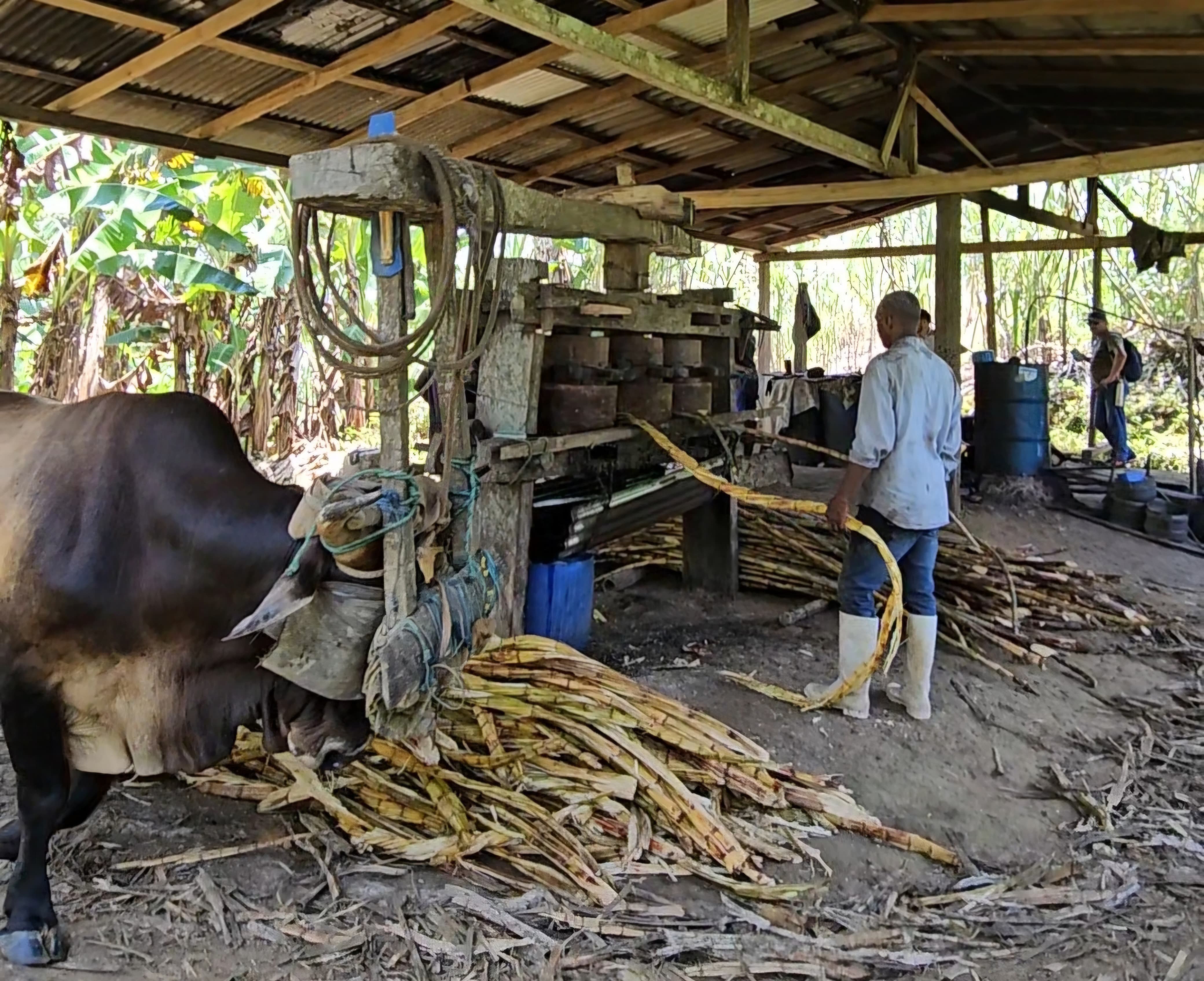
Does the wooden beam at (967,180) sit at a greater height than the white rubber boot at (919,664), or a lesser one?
greater

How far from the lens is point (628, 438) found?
491cm

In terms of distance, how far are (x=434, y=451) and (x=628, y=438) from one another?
1.99 metres

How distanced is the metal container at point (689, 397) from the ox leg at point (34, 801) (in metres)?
3.21

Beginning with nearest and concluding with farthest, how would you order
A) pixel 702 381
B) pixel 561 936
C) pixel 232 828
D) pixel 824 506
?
pixel 561 936 < pixel 232 828 < pixel 824 506 < pixel 702 381

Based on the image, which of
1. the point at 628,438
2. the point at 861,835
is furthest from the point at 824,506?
the point at 861,835

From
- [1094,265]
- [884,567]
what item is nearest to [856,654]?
[884,567]

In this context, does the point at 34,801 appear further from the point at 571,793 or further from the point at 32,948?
the point at 571,793

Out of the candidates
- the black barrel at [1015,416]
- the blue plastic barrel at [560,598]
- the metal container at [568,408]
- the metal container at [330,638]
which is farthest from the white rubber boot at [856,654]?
the black barrel at [1015,416]

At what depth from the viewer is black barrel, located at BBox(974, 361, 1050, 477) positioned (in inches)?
353

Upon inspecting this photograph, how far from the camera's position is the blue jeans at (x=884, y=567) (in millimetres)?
4602

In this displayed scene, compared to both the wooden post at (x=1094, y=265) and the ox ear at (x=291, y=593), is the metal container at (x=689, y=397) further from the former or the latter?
the wooden post at (x=1094, y=265)

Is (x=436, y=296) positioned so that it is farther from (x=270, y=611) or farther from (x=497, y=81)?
(x=497, y=81)

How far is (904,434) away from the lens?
4.53 metres

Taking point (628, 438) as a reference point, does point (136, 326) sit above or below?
above
